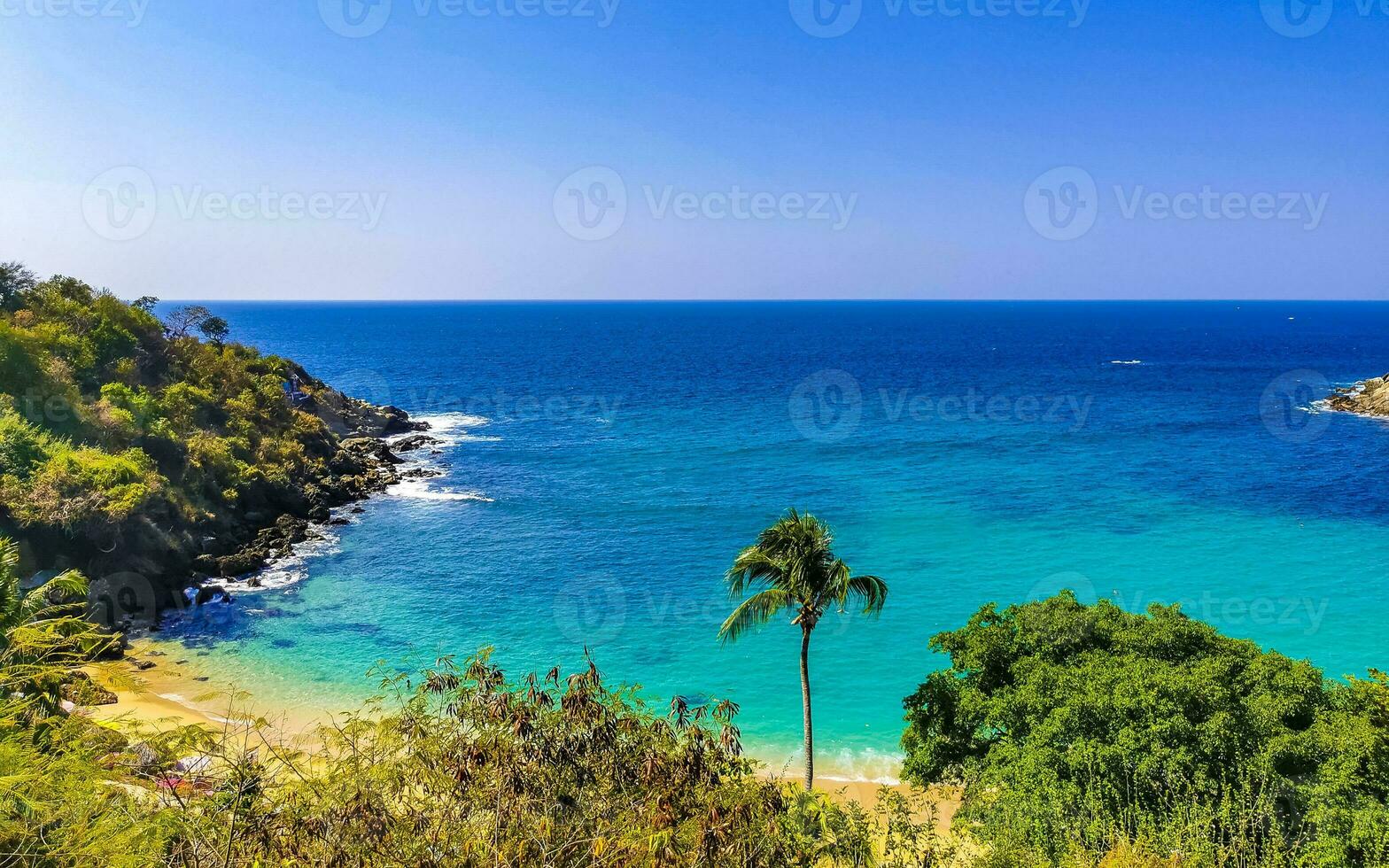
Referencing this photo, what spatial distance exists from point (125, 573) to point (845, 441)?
58.7m

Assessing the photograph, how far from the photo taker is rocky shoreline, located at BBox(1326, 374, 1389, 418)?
86250 millimetres

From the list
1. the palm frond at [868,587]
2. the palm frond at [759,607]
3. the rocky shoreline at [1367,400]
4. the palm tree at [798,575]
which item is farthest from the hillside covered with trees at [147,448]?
the rocky shoreline at [1367,400]

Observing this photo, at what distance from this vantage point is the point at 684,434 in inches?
3206

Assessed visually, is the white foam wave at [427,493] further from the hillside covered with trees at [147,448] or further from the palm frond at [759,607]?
the palm frond at [759,607]

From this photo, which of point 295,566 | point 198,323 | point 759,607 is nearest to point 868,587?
point 759,607

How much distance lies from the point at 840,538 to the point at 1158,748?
32.7 metres

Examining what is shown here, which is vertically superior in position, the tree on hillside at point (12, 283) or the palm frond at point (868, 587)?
the tree on hillside at point (12, 283)

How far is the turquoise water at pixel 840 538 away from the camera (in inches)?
1369

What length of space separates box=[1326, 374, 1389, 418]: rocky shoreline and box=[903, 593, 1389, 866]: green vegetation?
88.2m

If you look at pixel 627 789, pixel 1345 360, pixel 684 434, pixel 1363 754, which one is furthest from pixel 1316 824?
pixel 1345 360

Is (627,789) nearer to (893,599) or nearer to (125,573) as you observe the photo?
(893,599)

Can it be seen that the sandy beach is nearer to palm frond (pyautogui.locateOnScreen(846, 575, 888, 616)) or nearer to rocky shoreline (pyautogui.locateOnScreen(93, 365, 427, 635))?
rocky shoreline (pyautogui.locateOnScreen(93, 365, 427, 635))

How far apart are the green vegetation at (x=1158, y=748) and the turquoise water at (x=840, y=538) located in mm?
8387

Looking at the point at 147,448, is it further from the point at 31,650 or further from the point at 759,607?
the point at 759,607
